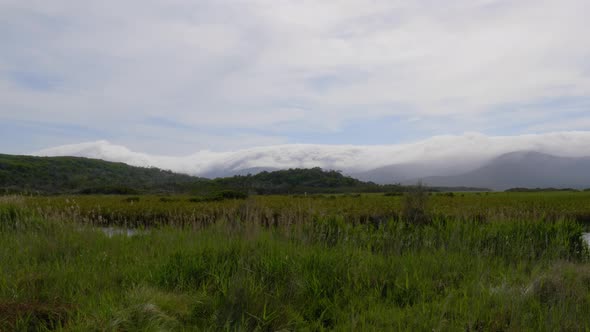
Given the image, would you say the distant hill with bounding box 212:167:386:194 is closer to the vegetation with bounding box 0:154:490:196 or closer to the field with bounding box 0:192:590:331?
the vegetation with bounding box 0:154:490:196

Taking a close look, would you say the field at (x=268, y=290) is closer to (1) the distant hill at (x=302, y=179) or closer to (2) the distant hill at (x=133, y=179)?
(2) the distant hill at (x=133, y=179)

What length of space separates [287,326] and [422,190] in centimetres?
1381

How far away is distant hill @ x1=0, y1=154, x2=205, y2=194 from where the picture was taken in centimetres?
9238

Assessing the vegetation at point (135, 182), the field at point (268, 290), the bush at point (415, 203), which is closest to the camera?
the field at point (268, 290)

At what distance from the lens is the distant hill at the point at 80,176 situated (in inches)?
3637

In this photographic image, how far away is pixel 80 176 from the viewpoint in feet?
385

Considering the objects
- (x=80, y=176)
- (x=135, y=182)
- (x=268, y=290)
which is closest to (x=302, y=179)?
(x=135, y=182)

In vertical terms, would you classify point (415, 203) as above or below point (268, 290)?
above

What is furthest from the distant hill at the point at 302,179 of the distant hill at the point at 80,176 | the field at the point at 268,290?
the field at the point at 268,290

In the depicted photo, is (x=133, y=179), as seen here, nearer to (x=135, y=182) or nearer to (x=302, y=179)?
(x=135, y=182)

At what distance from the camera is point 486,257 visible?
6711mm

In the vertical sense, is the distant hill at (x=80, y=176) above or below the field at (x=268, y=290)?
above

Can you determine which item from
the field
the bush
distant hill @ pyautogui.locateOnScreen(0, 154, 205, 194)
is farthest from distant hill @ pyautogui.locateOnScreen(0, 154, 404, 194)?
the field

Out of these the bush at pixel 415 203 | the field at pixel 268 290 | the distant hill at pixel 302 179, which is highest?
the distant hill at pixel 302 179
